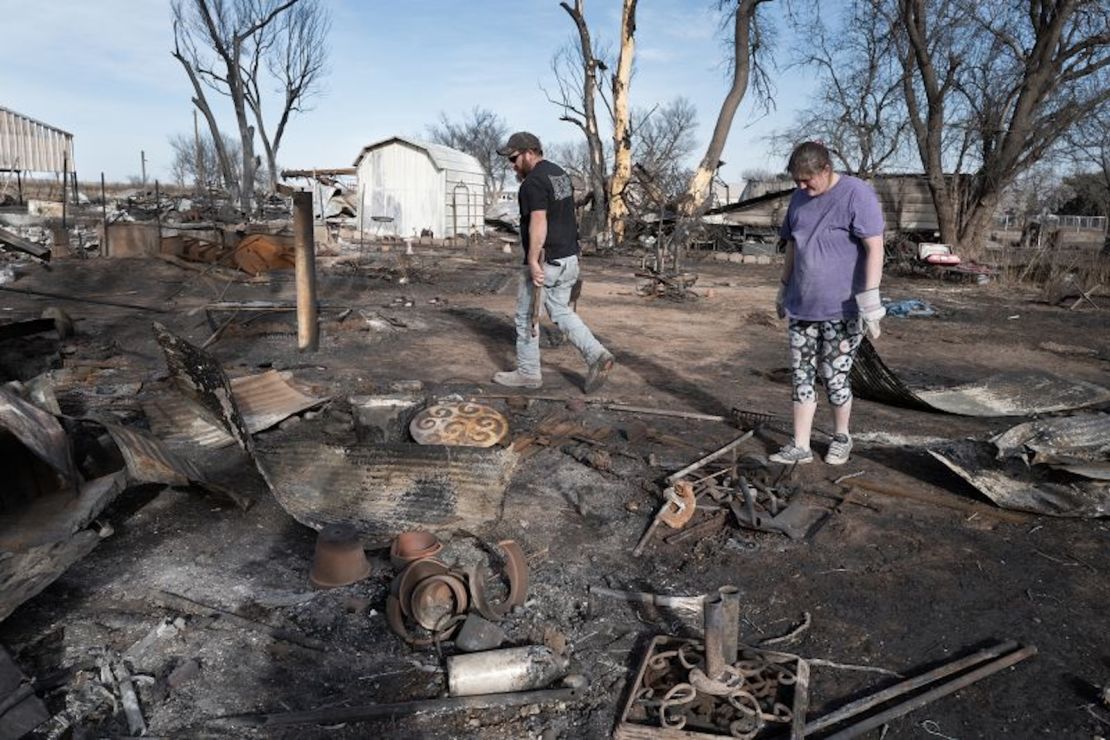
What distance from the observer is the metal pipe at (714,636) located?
8.20 ft

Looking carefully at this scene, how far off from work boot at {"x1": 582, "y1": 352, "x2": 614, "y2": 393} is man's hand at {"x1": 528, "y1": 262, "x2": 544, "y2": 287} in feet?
2.55

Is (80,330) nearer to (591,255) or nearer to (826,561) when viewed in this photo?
(826,561)

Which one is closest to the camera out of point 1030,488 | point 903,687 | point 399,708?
point 399,708

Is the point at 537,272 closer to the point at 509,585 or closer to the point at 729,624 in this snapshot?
the point at 509,585

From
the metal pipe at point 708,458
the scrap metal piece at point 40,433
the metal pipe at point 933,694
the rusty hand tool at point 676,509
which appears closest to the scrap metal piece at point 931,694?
the metal pipe at point 933,694

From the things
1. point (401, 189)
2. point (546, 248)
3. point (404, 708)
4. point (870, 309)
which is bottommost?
point (404, 708)

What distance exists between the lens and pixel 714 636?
2.50 m

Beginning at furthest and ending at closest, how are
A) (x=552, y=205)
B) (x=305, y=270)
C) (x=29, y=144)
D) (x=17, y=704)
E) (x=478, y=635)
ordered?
1. (x=29, y=144)
2. (x=305, y=270)
3. (x=552, y=205)
4. (x=478, y=635)
5. (x=17, y=704)

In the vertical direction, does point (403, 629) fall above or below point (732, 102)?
below

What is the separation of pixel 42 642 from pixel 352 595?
3.48 feet

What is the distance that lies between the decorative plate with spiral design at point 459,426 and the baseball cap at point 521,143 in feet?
7.37

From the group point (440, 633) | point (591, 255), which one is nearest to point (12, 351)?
point (440, 633)

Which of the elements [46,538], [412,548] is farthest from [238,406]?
[412,548]

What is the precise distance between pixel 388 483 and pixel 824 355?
2.59 meters
